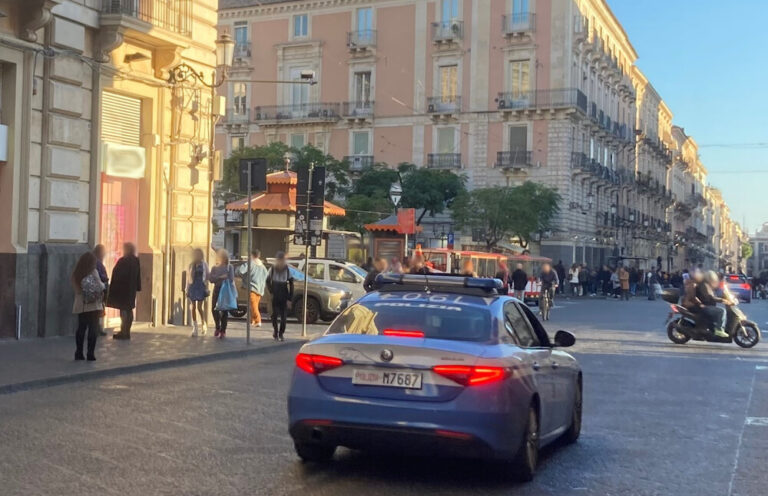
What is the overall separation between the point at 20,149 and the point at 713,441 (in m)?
11.7

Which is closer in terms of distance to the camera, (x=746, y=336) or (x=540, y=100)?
(x=746, y=336)

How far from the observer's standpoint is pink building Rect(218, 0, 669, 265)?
177ft

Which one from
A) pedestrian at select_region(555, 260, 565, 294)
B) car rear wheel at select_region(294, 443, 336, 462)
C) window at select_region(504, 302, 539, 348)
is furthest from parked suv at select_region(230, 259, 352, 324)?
pedestrian at select_region(555, 260, 565, 294)

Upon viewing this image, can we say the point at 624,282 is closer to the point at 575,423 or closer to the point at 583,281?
the point at 583,281

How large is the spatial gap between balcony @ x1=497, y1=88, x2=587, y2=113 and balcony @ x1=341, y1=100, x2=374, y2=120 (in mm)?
7937

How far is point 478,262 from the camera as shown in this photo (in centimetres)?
3553

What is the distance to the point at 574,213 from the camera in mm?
56344

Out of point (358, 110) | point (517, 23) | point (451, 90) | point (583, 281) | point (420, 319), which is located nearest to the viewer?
point (420, 319)

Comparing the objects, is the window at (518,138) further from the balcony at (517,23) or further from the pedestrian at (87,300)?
the pedestrian at (87,300)

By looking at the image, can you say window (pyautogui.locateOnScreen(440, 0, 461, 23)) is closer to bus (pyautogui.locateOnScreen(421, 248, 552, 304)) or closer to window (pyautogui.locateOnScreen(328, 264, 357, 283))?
bus (pyautogui.locateOnScreen(421, 248, 552, 304))

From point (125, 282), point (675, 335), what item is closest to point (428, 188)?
point (675, 335)

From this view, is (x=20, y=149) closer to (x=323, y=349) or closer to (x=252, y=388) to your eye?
(x=252, y=388)

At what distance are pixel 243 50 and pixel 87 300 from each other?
49.4m

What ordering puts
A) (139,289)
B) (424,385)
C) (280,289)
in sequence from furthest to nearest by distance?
(280,289), (139,289), (424,385)
